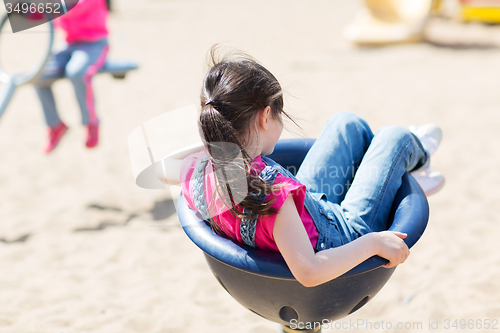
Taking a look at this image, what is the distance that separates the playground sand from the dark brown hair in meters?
0.12

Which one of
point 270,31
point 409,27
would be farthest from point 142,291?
point 270,31

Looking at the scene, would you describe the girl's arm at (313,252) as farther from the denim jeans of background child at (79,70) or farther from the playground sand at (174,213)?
the denim jeans of background child at (79,70)

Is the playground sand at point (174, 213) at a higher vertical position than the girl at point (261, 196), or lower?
lower

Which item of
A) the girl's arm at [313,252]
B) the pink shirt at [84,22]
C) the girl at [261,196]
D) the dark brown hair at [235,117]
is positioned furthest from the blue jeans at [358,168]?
the pink shirt at [84,22]

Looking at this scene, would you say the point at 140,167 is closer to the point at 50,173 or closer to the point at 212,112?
the point at 212,112

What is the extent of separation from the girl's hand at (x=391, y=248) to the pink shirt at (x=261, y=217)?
0.56ft

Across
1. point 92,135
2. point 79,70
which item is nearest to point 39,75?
point 79,70

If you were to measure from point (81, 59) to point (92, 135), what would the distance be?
0.48 metres

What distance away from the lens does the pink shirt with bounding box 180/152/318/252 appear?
96cm

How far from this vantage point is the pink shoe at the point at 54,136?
288 centimetres

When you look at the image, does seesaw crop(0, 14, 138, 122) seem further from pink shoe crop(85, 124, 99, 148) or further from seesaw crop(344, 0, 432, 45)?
seesaw crop(344, 0, 432, 45)

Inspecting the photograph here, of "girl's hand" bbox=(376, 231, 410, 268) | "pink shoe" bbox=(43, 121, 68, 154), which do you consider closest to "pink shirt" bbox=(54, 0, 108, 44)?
"pink shoe" bbox=(43, 121, 68, 154)

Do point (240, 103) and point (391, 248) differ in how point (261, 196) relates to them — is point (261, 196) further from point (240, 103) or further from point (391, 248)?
point (391, 248)

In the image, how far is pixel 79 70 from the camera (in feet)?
8.73
